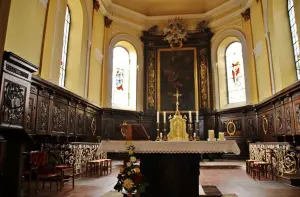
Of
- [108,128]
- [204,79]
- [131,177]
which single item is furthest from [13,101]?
[204,79]

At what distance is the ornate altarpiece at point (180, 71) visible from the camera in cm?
1323

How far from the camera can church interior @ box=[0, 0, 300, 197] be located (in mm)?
4012

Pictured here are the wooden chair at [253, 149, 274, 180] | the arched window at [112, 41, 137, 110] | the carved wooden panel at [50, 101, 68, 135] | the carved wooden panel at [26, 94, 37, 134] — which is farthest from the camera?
the arched window at [112, 41, 137, 110]

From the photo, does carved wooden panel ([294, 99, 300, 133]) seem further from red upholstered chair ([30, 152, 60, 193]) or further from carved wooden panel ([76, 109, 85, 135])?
carved wooden panel ([76, 109, 85, 135])

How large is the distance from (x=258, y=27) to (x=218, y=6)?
3204 millimetres

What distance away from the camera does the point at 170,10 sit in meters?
14.6

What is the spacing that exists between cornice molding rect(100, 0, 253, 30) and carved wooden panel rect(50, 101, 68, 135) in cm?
631

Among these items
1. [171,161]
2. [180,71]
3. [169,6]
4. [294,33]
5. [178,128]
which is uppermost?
[169,6]

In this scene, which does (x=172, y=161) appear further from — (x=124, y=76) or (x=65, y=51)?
(x=124, y=76)

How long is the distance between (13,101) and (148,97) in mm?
9372

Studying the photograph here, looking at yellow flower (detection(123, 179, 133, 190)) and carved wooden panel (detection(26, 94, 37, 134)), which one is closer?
yellow flower (detection(123, 179, 133, 190))

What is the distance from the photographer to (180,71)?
13.6m

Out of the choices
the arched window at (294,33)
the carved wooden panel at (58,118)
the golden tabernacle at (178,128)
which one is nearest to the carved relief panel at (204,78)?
the arched window at (294,33)

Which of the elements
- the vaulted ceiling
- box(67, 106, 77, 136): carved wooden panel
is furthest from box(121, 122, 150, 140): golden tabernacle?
the vaulted ceiling
